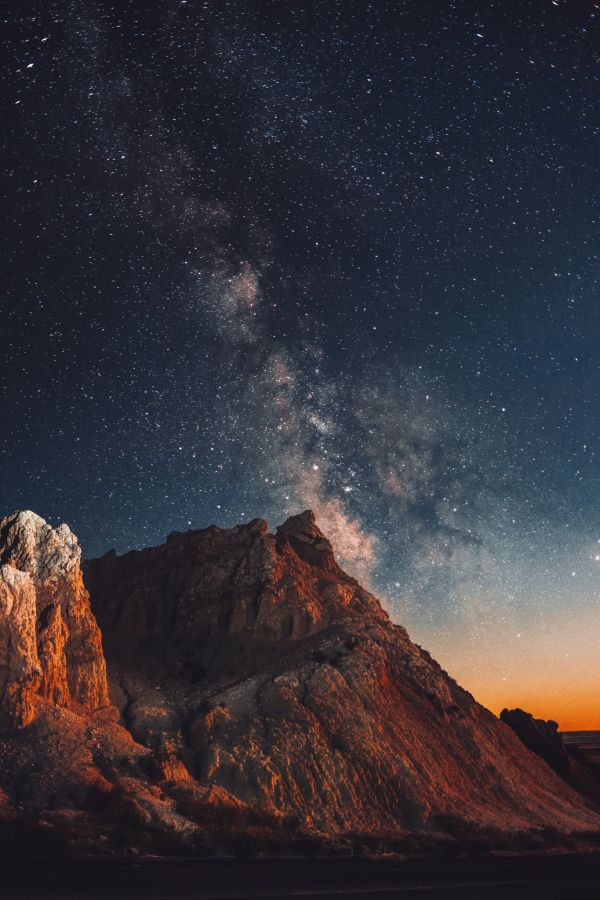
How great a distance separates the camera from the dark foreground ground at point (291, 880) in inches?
755

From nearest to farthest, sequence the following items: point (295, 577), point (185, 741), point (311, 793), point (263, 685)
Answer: point (311, 793) → point (185, 741) → point (263, 685) → point (295, 577)

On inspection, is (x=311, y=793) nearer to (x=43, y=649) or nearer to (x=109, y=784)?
(x=109, y=784)

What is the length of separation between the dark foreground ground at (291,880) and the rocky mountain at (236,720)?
518 centimetres

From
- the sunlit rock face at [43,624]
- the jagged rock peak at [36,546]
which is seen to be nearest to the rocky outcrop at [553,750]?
the sunlit rock face at [43,624]

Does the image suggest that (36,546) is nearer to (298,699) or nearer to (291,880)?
(298,699)

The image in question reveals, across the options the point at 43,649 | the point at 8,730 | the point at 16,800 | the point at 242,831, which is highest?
the point at 43,649

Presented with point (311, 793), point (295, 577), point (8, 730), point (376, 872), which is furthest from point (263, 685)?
point (376, 872)

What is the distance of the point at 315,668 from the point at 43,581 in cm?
2145

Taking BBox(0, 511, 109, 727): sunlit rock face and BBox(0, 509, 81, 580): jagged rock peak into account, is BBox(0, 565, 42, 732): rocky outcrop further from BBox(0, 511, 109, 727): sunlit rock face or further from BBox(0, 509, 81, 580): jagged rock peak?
BBox(0, 509, 81, 580): jagged rock peak

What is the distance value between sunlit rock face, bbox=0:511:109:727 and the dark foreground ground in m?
16.7

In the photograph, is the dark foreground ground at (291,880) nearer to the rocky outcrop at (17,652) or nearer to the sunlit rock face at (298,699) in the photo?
the sunlit rock face at (298,699)

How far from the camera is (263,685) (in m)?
49.3

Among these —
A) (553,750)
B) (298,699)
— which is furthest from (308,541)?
(553,750)

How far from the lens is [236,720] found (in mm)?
45844
